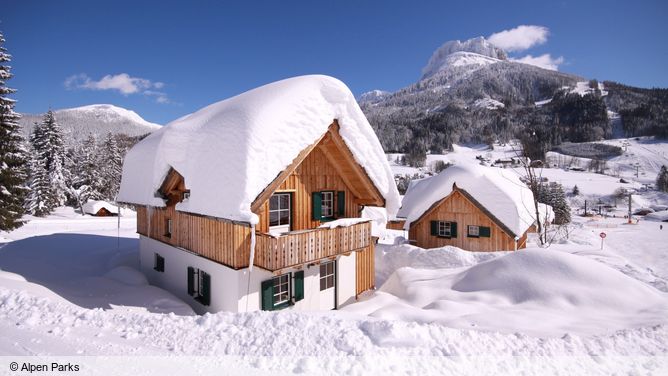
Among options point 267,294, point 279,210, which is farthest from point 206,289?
point 279,210

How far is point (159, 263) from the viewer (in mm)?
14578

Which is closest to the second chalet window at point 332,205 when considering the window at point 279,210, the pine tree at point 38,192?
the window at point 279,210

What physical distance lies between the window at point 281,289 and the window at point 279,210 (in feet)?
5.92

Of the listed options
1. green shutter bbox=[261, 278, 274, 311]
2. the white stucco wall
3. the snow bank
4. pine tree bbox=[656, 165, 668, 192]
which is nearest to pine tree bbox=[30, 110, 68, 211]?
the white stucco wall

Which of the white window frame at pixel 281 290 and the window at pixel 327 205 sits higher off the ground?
the window at pixel 327 205

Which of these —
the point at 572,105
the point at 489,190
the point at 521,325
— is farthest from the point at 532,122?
the point at 521,325

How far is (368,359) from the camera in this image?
5.68m

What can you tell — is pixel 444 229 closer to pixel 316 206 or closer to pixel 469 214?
pixel 469 214

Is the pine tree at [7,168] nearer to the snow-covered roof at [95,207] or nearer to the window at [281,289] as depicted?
the window at [281,289]

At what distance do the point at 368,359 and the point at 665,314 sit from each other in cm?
829

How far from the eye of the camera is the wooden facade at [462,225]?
60.5 ft

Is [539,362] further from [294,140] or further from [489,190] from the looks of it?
[489,190]

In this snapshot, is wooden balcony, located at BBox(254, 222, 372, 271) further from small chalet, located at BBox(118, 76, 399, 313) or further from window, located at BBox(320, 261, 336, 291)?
window, located at BBox(320, 261, 336, 291)

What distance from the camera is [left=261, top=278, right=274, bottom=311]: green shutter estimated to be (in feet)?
34.0
